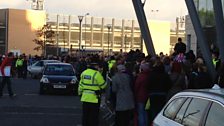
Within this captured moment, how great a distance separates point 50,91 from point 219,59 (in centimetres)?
1056

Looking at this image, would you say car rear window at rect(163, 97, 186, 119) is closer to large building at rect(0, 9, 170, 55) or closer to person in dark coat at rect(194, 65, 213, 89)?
person in dark coat at rect(194, 65, 213, 89)

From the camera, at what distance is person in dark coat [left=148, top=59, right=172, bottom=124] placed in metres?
12.1

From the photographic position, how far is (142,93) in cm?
1223

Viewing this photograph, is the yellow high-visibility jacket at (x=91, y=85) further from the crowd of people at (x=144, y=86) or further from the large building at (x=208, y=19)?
the large building at (x=208, y=19)

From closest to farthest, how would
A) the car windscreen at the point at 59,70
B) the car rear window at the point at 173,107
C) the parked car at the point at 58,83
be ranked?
the car rear window at the point at 173,107
the parked car at the point at 58,83
the car windscreen at the point at 59,70

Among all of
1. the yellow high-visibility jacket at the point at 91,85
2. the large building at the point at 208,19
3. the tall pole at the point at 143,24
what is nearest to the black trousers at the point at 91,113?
the yellow high-visibility jacket at the point at 91,85

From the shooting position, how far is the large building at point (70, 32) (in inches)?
4252

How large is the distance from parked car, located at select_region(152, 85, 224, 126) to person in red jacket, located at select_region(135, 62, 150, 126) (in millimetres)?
4401

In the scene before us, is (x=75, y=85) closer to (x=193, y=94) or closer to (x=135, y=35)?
(x=193, y=94)

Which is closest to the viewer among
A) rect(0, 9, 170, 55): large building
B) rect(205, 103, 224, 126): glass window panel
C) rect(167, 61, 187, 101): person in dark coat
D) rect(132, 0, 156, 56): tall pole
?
rect(205, 103, 224, 126): glass window panel

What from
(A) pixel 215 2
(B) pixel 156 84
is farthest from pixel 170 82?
(A) pixel 215 2

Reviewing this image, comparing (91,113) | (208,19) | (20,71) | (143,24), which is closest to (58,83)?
(143,24)

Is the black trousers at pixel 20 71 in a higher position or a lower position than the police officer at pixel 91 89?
lower

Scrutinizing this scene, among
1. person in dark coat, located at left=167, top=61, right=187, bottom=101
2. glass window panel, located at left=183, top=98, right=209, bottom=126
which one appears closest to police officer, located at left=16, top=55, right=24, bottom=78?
person in dark coat, located at left=167, top=61, right=187, bottom=101
